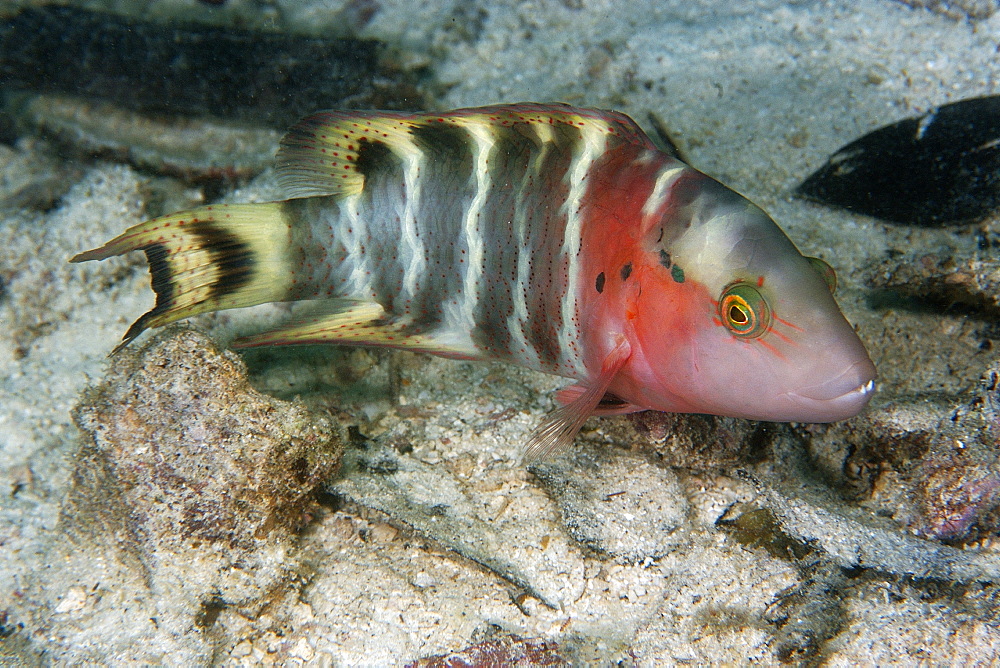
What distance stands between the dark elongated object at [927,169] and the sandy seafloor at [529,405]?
179mm

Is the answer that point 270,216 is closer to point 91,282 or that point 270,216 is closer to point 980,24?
point 91,282

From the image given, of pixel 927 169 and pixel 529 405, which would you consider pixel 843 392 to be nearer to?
pixel 529 405

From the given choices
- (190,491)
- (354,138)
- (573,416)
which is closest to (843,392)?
(573,416)

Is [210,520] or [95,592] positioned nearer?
[210,520]

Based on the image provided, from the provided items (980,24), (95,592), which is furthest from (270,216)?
(980,24)

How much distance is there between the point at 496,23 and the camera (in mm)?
5152

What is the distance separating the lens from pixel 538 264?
2.36m

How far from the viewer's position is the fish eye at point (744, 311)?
1.86 meters

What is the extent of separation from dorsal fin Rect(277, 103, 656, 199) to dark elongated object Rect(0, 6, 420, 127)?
1931 mm

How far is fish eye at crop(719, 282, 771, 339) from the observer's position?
6.10 feet

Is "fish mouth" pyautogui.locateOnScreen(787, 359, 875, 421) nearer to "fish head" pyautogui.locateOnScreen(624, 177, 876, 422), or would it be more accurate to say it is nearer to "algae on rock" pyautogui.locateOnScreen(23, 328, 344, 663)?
"fish head" pyautogui.locateOnScreen(624, 177, 876, 422)

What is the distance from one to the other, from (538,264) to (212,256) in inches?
54.4

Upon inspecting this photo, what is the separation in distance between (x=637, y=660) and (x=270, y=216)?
228 centimetres

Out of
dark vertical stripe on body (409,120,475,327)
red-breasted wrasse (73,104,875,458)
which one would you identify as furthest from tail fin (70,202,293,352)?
dark vertical stripe on body (409,120,475,327)
